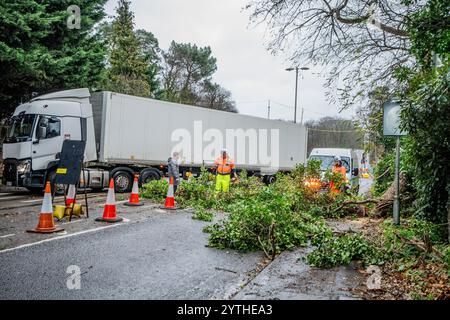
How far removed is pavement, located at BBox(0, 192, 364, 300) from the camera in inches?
162

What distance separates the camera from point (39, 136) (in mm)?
12742

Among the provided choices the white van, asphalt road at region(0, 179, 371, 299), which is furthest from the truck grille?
the white van

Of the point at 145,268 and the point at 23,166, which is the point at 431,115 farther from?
the point at 23,166

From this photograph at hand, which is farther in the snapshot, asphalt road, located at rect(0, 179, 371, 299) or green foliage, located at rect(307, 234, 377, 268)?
green foliage, located at rect(307, 234, 377, 268)

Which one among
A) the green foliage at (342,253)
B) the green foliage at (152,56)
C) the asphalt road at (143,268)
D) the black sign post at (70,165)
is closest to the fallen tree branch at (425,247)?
the green foliage at (342,253)

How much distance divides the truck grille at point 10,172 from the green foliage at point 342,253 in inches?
429

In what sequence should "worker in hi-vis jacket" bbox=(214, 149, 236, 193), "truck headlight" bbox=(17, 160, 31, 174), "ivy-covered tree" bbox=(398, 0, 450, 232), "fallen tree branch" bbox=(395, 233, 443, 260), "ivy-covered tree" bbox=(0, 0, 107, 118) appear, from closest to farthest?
"fallen tree branch" bbox=(395, 233, 443, 260) → "ivy-covered tree" bbox=(398, 0, 450, 232) → "truck headlight" bbox=(17, 160, 31, 174) → "worker in hi-vis jacket" bbox=(214, 149, 236, 193) → "ivy-covered tree" bbox=(0, 0, 107, 118)

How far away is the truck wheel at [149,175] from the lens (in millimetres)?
15214

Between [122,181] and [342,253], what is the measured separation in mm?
10960

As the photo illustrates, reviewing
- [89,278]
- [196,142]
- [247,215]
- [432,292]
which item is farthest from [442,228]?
[196,142]

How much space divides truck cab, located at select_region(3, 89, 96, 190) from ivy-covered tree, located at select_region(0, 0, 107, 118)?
101 inches

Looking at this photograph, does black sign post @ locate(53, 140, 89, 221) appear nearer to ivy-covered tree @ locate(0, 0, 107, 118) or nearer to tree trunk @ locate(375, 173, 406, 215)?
tree trunk @ locate(375, 173, 406, 215)

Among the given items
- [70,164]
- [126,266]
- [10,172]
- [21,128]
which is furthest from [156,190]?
[126,266]

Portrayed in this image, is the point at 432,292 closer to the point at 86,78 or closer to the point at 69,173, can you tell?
the point at 69,173
